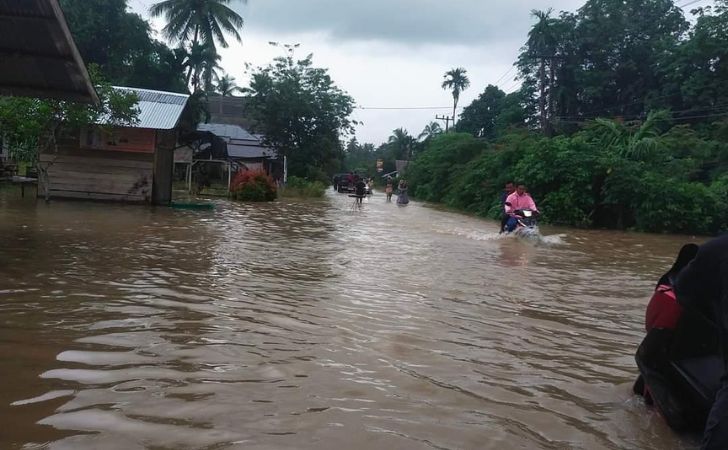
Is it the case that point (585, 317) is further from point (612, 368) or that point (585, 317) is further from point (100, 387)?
point (100, 387)

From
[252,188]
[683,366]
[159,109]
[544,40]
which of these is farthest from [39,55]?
[544,40]

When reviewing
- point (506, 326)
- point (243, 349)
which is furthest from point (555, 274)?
point (243, 349)

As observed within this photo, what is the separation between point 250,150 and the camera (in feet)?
137

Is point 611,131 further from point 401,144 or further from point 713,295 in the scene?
point 401,144

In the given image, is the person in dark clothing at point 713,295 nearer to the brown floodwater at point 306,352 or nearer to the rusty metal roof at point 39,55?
the brown floodwater at point 306,352

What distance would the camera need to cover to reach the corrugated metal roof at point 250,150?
133 ft

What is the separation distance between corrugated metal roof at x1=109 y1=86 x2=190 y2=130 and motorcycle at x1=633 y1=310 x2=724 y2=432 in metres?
17.1

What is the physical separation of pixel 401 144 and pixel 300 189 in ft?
188

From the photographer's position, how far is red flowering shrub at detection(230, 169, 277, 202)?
2611 cm

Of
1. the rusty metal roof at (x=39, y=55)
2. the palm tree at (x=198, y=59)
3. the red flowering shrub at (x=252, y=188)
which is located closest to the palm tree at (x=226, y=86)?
the palm tree at (x=198, y=59)

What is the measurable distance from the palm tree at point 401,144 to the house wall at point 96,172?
68707 millimetres

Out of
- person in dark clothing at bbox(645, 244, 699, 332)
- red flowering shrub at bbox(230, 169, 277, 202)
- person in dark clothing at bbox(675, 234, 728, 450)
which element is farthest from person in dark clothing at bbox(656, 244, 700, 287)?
red flowering shrub at bbox(230, 169, 277, 202)

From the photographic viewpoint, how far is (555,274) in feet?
32.1

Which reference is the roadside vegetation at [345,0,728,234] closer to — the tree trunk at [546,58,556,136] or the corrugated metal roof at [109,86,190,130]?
the tree trunk at [546,58,556,136]
